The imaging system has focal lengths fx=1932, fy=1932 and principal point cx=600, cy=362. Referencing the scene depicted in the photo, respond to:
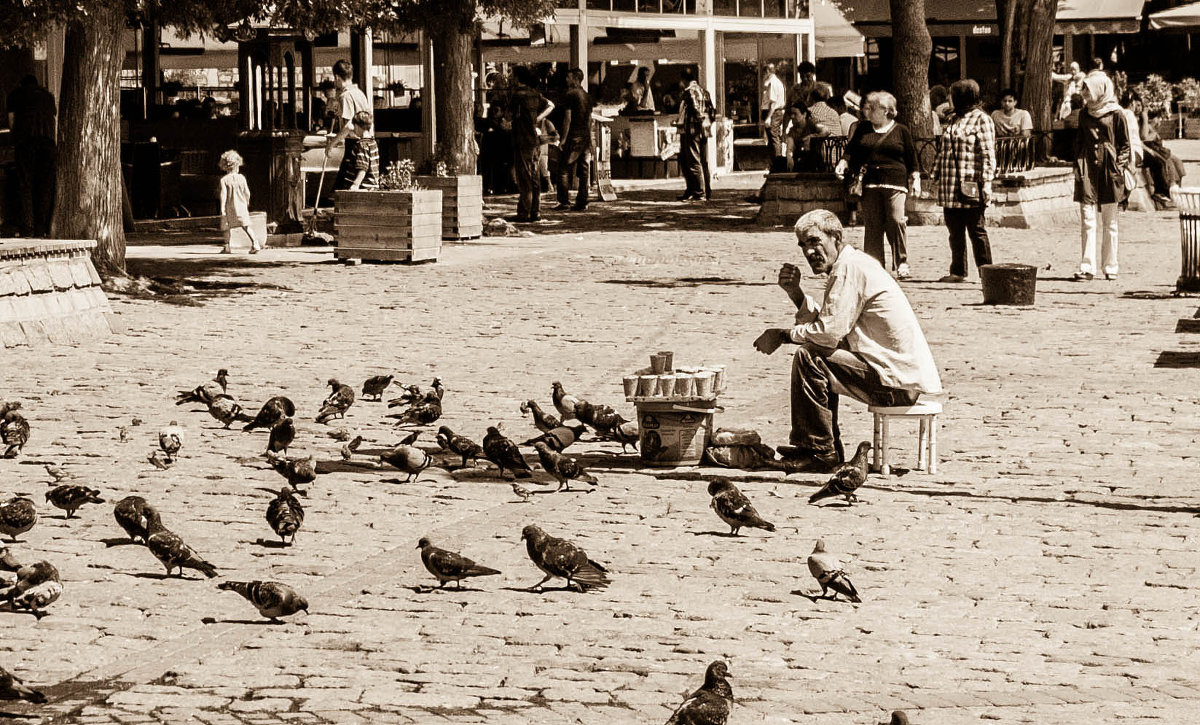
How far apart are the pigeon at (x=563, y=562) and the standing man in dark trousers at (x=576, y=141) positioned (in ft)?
67.7

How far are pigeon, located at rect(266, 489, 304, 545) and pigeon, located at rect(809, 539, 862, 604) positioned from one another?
93.3 inches

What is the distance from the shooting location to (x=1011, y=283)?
17.2 meters

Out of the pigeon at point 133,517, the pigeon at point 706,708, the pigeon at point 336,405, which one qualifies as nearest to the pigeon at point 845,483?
the pigeon at point 133,517

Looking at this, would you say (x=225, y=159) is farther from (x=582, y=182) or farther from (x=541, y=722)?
(x=541, y=722)

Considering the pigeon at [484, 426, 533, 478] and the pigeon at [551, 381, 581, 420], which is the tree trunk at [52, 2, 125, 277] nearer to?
the pigeon at [551, 381, 581, 420]

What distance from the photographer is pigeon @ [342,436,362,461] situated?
35.4 feet

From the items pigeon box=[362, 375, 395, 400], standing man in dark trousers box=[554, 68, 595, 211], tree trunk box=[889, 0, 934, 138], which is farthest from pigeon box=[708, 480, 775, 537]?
standing man in dark trousers box=[554, 68, 595, 211]

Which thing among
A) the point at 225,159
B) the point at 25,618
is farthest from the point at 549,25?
the point at 25,618

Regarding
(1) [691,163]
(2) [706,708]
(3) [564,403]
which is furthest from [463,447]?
(1) [691,163]

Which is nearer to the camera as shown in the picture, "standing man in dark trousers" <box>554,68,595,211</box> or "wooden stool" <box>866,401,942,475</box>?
"wooden stool" <box>866,401,942,475</box>

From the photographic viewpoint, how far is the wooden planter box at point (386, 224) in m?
20.8

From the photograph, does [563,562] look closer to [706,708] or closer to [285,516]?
[285,516]

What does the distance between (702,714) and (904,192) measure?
44.0 feet

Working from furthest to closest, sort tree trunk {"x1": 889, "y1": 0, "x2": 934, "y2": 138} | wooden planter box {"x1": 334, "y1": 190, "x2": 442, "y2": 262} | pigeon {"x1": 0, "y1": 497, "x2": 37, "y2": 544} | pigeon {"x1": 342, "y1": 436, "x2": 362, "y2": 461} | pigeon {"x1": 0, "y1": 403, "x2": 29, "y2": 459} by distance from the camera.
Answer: tree trunk {"x1": 889, "y1": 0, "x2": 934, "y2": 138}, wooden planter box {"x1": 334, "y1": 190, "x2": 442, "y2": 262}, pigeon {"x1": 342, "y1": 436, "x2": 362, "y2": 461}, pigeon {"x1": 0, "y1": 403, "x2": 29, "y2": 459}, pigeon {"x1": 0, "y1": 497, "x2": 37, "y2": 544}
